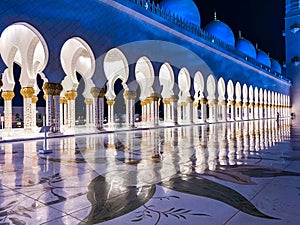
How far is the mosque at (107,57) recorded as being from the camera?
885cm

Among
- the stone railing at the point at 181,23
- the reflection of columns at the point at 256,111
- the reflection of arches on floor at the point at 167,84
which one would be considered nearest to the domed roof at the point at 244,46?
the stone railing at the point at 181,23

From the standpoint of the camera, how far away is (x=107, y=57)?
48.7 ft

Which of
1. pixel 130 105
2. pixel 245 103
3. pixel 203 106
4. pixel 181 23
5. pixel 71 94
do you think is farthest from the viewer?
pixel 245 103

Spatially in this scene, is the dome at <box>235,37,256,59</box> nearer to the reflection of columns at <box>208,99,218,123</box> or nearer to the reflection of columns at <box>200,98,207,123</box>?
the reflection of columns at <box>208,99,218,123</box>

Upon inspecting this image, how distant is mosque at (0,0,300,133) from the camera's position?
885cm

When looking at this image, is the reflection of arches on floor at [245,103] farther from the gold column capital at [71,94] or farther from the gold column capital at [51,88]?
the gold column capital at [51,88]

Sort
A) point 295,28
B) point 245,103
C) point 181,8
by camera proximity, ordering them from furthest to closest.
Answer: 1. point 295,28
2. point 245,103
3. point 181,8

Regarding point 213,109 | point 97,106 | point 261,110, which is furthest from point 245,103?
point 97,106

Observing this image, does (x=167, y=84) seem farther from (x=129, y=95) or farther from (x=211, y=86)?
(x=211, y=86)

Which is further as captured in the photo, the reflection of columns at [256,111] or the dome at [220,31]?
the reflection of columns at [256,111]

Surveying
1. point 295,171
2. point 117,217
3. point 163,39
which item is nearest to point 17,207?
point 117,217

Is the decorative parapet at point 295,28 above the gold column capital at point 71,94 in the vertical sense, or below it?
above

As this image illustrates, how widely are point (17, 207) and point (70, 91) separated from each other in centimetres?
1096

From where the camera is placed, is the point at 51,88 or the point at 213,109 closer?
the point at 51,88
